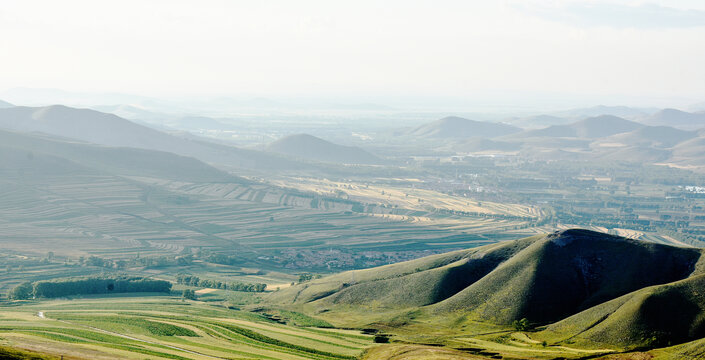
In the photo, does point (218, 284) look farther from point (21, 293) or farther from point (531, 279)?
point (531, 279)

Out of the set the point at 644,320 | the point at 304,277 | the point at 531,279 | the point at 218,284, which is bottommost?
the point at 218,284

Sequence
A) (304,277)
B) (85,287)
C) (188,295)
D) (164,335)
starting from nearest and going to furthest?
(164,335) → (188,295) → (85,287) → (304,277)

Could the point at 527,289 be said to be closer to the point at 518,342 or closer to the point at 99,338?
the point at 518,342

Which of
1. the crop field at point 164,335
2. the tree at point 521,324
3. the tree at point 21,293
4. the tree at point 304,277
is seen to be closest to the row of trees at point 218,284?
the tree at point 304,277

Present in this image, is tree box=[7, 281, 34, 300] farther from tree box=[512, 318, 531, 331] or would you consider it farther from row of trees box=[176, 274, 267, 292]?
tree box=[512, 318, 531, 331]

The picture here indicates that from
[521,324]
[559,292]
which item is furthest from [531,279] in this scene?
[521,324]

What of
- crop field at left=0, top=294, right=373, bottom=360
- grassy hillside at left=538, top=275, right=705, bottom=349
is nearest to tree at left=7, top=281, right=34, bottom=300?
crop field at left=0, top=294, right=373, bottom=360

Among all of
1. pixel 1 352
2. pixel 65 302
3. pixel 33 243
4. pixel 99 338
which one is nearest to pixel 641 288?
pixel 99 338
